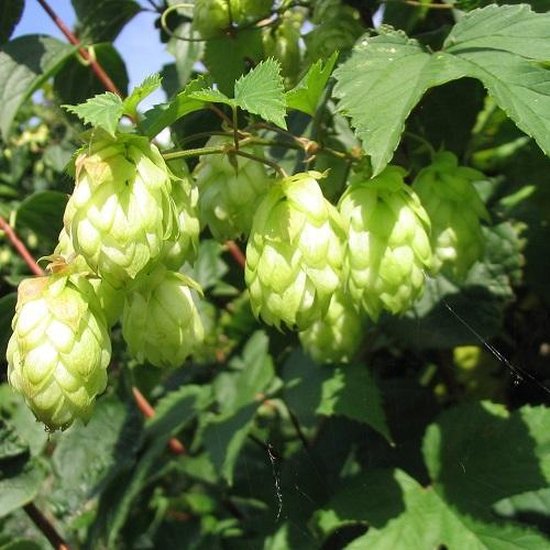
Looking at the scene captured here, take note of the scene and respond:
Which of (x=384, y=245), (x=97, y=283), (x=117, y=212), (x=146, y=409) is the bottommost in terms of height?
(x=146, y=409)

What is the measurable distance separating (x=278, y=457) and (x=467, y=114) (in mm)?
976

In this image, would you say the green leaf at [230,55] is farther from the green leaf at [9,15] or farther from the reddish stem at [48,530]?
the reddish stem at [48,530]

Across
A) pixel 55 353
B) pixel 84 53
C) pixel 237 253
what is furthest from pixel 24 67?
pixel 55 353

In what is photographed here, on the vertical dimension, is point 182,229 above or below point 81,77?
above

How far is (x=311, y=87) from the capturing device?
1.19m

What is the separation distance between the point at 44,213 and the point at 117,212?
880 millimetres

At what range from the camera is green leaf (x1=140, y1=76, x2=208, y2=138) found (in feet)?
A: 3.51

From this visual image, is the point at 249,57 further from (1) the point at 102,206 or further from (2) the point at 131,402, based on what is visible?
(2) the point at 131,402

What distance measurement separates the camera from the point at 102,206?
98cm

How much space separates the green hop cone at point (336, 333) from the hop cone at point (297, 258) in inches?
12.7

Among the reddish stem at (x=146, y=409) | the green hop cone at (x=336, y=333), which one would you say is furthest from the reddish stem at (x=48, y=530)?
the green hop cone at (x=336, y=333)

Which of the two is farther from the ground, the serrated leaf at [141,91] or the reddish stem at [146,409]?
the serrated leaf at [141,91]

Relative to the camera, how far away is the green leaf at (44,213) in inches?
68.5

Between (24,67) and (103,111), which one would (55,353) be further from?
(24,67)
